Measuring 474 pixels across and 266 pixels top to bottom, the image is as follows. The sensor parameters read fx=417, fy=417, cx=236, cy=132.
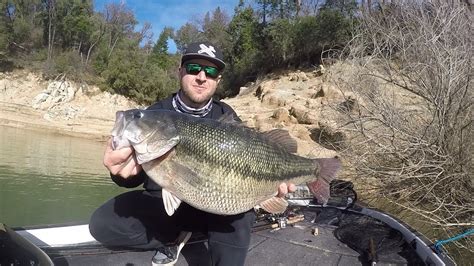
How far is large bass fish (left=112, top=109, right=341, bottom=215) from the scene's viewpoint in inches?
82.6

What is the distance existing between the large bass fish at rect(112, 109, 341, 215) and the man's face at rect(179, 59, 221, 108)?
0.49 meters

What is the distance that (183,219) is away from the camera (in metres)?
2.92

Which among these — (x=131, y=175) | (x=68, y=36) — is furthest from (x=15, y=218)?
(x=68, y=36)

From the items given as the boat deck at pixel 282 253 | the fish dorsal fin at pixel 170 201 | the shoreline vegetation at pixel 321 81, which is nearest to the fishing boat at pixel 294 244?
the boat deck at pixel 282 253

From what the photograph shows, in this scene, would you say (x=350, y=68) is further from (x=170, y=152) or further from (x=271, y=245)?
(x=170, y=152)

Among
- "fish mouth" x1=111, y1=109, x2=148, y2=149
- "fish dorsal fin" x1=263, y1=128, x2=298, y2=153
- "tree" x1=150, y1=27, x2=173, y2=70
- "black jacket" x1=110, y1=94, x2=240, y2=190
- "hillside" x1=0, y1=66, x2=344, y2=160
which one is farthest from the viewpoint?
"tree" x1=150, y1=27, x2=173, y2=70

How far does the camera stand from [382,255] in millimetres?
3451

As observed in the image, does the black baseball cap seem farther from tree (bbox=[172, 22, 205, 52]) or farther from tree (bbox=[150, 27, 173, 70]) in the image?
tree (bbox=[172, 22, 205, 52])

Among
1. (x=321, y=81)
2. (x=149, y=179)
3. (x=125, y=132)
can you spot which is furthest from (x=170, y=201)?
(x=321, y=81)

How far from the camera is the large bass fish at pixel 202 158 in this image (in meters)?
2.10

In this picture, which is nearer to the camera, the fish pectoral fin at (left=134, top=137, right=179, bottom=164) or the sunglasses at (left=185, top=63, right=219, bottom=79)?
the fish pectoral fin at (left=134, top=137, right=179, bottom=164)

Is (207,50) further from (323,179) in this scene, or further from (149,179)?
(323,179)

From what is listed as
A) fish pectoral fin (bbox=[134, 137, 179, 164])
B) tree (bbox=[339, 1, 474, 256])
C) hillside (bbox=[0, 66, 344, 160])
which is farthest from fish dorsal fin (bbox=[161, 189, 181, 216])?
hillside (bbox=[0, 66, 344, 160])

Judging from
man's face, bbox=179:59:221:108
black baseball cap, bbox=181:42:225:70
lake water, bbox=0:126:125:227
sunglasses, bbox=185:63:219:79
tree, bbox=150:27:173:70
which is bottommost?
lake water, bbox=0:126:125:227
